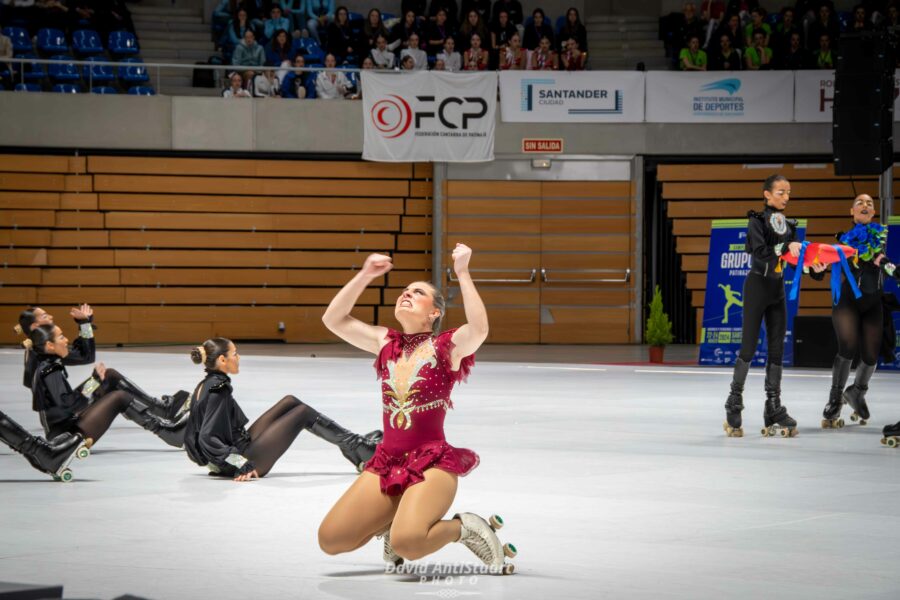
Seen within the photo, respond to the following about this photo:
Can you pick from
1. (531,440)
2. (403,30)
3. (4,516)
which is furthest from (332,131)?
(4,516)

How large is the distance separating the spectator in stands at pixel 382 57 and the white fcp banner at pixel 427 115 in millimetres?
864

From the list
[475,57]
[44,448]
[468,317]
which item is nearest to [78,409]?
[44,448]

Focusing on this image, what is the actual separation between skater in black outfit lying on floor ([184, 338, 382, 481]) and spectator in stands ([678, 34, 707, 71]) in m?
14.3

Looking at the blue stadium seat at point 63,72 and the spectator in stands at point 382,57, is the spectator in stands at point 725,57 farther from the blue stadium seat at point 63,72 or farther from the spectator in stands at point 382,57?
Answer: the blue stadium seat at point 63,72

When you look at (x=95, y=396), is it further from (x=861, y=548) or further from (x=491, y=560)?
(x=861, y=548)

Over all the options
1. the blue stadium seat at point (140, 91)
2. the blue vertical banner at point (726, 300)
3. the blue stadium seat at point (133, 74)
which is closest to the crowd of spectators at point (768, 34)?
the blue vertical banner at point (726, 300)

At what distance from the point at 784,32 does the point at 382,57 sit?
6.52m

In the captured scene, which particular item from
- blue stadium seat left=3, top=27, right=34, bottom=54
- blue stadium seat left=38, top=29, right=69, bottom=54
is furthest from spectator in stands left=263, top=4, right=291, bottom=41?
blue stadium seat left=3, top=27, right=34, bottom=54

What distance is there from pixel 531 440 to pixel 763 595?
438 cm

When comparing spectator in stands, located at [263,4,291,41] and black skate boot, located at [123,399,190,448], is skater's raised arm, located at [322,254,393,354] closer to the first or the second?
black skate boot, located at [123,399,190,448]

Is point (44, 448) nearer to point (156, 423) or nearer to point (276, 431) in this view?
point (156, 423)

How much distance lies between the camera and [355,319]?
482cm

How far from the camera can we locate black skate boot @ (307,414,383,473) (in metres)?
6.84

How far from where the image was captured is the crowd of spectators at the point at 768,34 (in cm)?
1969
